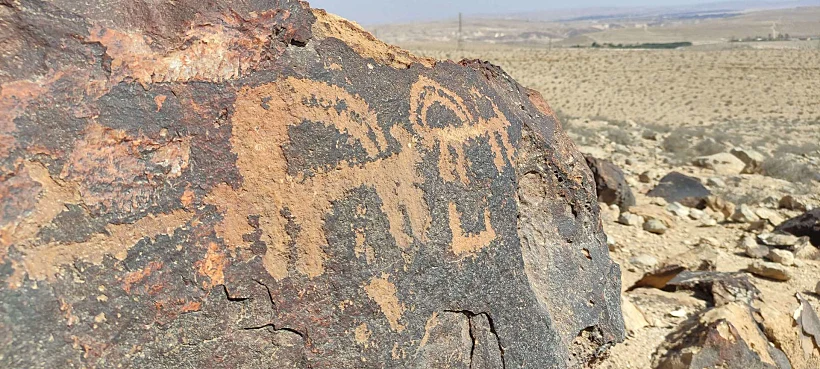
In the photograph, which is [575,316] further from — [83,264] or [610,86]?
[610,86]

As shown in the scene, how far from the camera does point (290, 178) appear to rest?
157cm

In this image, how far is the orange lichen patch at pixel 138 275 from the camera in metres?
1.36

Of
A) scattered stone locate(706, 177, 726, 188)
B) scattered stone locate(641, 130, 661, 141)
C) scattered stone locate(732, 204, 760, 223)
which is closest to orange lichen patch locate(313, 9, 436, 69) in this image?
scattered stone locate(732, 204, 760, 223)

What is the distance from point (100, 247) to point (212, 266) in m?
0.25

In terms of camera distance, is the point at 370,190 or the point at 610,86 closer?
the point at 370,190

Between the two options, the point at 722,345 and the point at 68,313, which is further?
the point at 722,345

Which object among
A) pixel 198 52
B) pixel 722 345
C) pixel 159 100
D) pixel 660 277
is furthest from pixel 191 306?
pixel 660 277

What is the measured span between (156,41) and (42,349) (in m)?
0.75

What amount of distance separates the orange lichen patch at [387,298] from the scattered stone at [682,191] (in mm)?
4582

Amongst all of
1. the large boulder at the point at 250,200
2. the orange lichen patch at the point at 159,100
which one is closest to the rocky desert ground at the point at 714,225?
the large boulder at the point at 250,200

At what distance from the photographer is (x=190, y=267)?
4.72ft

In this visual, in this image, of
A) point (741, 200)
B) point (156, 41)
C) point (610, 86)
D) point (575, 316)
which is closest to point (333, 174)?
point (156, 41)

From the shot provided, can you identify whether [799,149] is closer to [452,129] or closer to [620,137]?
[620,137]

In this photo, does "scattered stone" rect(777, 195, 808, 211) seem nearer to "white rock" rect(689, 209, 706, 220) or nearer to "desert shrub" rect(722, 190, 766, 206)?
"desert shrub" rect(722, 190, 766, 206)
